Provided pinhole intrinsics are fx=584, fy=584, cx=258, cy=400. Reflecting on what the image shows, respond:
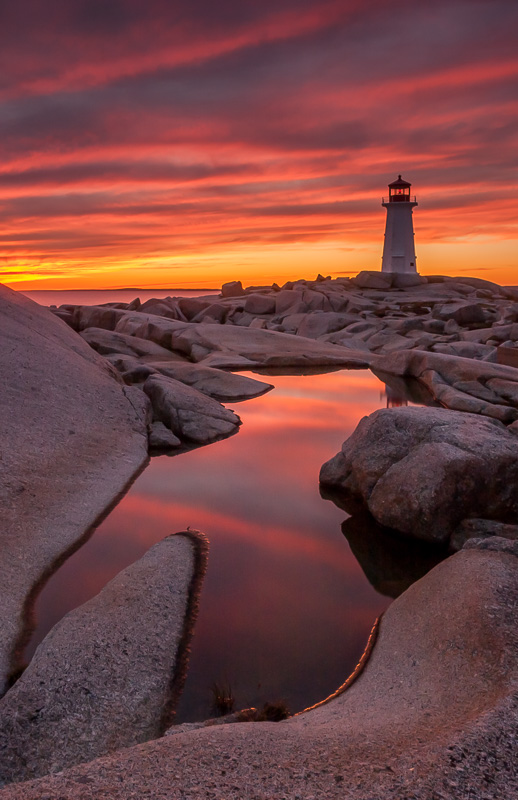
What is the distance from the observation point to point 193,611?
249 inches

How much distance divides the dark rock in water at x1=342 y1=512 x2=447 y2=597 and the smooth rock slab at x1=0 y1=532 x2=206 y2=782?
256 centimetres

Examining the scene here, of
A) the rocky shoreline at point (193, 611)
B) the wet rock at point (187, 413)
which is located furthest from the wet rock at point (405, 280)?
the wet rock at point (187, 413)

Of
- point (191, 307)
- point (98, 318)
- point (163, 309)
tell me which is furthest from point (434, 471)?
point (191, 307)

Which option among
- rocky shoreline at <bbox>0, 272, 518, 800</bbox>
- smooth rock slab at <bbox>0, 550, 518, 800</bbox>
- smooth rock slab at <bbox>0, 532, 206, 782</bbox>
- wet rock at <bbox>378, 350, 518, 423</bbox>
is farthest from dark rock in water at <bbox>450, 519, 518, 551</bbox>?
wet rock at <bbox>378, 350, 518, 423</bbox>

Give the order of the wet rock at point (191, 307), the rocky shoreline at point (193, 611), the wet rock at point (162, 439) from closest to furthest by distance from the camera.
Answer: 1. the rocky shoreline at point (193, 611)
2. the wet rock at point (162, 439)
3. the wet rock at point (191, 307)

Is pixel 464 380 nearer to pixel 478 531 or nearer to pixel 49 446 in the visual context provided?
pixel 478 531

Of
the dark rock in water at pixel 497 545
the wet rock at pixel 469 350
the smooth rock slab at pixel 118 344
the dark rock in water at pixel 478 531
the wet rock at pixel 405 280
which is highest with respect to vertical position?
the wet rock at pixel 405 280

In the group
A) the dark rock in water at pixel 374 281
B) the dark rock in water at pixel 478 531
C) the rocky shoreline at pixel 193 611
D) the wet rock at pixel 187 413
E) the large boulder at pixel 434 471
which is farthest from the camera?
the dark rock in water at pixel 374 281

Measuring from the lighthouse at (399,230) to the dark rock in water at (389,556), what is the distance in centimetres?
4842

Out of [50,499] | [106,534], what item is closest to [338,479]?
[106,534]

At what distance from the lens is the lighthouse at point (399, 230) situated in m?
53.3

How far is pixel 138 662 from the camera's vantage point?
5.07m

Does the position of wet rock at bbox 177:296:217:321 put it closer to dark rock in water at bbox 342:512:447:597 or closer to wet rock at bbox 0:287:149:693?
wet rock at bbox 0:287:149:693

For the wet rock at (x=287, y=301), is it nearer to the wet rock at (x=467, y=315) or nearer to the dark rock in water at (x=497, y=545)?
the wet rock at (x=467, y=315)
